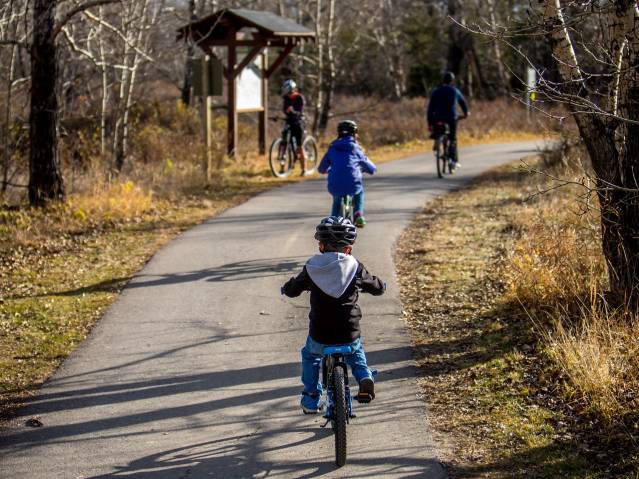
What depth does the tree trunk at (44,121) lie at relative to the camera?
15.0m

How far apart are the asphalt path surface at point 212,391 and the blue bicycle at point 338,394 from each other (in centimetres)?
19

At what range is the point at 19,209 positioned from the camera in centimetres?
1526

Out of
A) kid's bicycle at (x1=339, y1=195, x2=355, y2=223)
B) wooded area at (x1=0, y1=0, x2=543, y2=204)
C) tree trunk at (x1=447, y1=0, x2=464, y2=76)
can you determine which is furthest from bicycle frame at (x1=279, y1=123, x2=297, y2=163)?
tree trunk at (x1=447, y1=0, x2=464, y2=76)

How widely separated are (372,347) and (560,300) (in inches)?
73.2

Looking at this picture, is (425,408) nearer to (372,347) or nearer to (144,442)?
(372,347)

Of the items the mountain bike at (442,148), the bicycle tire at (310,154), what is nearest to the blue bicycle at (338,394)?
the mountain bike at (442,148)

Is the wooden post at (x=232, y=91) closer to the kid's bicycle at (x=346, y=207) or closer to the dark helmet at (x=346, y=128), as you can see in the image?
the kid's bicycle at (x=346, y=207)

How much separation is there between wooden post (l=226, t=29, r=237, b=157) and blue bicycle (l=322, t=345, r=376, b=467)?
55.0 ft

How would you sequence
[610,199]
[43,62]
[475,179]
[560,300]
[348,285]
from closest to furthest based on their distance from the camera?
[348,285] < [610,199] < [560,300] < [43,62] < [475,179]

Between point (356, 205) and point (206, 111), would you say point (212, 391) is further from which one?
point (206, 111)

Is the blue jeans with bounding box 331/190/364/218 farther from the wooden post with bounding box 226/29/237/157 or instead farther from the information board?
the information board

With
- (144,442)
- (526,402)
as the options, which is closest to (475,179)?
(526,402)

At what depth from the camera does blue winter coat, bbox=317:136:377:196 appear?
37.1 feet

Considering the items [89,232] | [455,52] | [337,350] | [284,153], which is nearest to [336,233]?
[337,350]
